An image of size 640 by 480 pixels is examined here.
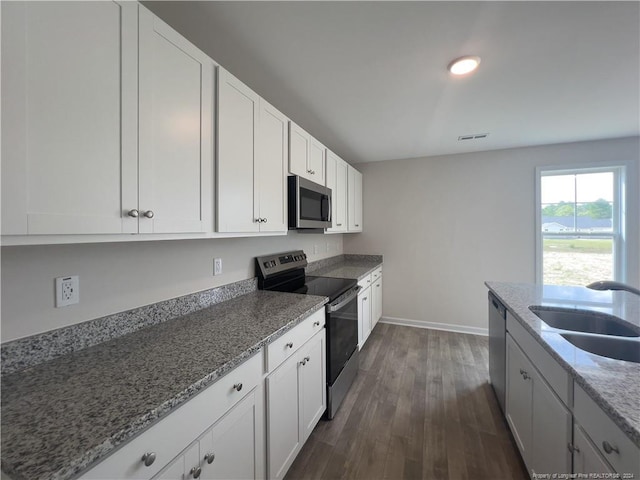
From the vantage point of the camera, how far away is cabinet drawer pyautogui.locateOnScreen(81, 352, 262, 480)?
661mm

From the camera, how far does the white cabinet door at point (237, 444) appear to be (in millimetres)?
930

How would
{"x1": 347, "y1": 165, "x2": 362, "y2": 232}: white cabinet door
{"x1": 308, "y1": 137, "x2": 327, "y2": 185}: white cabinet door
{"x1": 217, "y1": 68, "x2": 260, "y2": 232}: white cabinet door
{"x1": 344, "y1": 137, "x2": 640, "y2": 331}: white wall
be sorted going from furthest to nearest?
1. {"x1": 347, "y1": 165, "x2": 362, "y2": 232}: white cabinet door
2. {"x1": 344, "y1": 137, "x2": 640, "y2": 331}: white wall
3. {"x1": 308, "y1": 137, "x2": 327, "y2": 185}: white cabinet door
4. {"x1": 217, "y1": 68, "x2": 260, "y2": 232}: white cabinet door

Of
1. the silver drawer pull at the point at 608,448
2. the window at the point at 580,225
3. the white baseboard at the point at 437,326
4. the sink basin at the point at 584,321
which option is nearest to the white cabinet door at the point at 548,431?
the silver drawer pull at the point at 608,448

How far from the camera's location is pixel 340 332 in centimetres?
205

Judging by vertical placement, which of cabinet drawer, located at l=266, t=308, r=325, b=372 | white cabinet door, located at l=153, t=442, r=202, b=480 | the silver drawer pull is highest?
cabinet drawer, located at l=266, t=308, r=325, b=372

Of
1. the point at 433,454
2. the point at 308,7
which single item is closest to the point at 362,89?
the point at 308,7

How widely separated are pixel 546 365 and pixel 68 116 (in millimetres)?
2091

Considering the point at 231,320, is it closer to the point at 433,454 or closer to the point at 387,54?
the point at 433,454

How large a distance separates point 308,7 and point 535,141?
3258mm

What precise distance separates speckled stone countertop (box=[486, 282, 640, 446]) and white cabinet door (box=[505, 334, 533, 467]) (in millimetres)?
262

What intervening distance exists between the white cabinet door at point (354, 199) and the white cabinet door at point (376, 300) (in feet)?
2.67

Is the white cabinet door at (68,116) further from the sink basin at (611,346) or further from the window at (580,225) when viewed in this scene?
the window at (580,225)

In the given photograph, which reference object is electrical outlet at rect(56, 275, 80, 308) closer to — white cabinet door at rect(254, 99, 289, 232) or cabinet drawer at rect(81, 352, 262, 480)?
cabinet drawer at rect(81, 352, 262, 480)

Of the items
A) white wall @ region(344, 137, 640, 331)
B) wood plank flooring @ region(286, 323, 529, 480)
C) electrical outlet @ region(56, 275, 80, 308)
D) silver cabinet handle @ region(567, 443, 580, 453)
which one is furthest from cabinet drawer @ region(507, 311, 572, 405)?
white wall @ region(344, 137, 640, 331)
